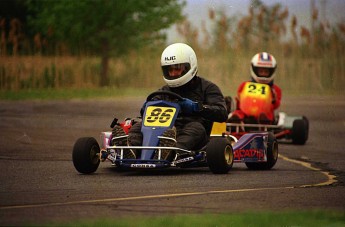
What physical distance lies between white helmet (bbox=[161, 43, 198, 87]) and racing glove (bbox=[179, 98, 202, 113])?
0.52 metres

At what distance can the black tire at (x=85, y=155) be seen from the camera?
40.3ft

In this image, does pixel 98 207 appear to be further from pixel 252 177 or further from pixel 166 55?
pixel 166 55

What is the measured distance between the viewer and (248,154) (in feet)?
44.1

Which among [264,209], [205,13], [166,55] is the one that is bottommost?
[264,209]

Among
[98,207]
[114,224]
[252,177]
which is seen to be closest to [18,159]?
[252,177]

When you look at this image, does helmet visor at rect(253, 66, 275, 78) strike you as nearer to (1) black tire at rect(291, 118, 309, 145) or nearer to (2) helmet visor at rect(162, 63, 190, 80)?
(1) black tire at rect(291, 118, 309, 145)

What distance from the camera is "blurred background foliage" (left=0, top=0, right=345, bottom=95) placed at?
31609 millimetres

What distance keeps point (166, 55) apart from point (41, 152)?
10.8 feet

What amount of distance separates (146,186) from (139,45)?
1011 inches

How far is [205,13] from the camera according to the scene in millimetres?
31969

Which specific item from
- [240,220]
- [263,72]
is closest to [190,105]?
[240,220]

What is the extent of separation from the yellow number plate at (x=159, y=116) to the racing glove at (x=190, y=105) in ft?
0.62

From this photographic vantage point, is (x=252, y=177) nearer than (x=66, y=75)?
Yes

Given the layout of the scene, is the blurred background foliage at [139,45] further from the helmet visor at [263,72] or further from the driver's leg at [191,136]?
the driver's leg at [191,136]
